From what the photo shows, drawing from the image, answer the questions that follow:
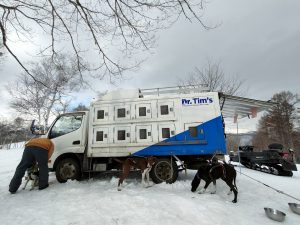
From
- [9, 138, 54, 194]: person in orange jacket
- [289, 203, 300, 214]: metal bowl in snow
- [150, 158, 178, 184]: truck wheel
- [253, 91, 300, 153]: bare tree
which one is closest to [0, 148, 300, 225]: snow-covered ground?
[289, 203, 300, 214]: metal bowl in snow

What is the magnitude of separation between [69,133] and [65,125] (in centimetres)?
43

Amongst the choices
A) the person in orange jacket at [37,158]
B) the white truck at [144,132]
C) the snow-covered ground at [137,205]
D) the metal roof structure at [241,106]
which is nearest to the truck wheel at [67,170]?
the white truck at [144,132]

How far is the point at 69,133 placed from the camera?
27.8 feet

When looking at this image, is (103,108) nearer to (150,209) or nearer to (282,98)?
(150,209)

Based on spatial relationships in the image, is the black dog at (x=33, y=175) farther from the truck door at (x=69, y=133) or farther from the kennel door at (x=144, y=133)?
the kennel door at (x=144, y=133)

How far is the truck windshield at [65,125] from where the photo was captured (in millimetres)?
8570

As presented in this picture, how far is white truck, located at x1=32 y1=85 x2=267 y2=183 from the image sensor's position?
7605 millimetres

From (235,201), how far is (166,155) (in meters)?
2.55

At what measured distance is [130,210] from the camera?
5027 millimetres

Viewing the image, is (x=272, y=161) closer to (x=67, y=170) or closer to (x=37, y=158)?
(x=67, y=170)

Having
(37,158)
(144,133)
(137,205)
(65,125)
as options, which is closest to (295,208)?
(137,205)

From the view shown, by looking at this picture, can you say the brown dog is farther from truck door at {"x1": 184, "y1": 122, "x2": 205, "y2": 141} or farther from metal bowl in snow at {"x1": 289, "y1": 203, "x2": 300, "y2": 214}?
metal bowl in snow at {"x1": 289, "y1": 203, "x2": 300, "y2": 214}

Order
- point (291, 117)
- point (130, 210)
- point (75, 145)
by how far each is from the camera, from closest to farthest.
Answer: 1. point (130, 210)
2. point (75, 145)
3. point (291, 117)

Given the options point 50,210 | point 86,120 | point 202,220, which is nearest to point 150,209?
point 202,220
